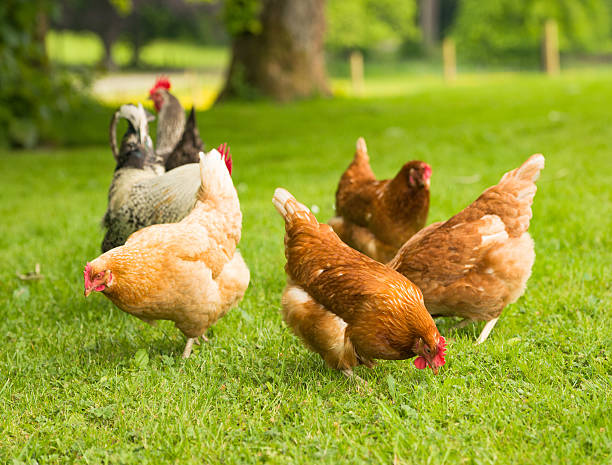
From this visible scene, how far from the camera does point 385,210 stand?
5059 millimetres

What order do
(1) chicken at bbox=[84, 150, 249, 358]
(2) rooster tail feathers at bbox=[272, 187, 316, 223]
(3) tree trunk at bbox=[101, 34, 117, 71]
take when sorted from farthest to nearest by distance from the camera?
(3) tree trunk at bbox=[101, 34, 117, 71]
(2) rooster tail feathers at bbox=[272, 187, 316, 223]
(1) chicken at bbox=[84, 150, 249, 358]

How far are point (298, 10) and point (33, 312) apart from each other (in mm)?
13644

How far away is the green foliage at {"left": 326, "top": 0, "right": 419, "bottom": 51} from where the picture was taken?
4734 cm

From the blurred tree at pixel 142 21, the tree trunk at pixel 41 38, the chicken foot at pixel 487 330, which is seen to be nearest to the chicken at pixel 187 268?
the chicken foot at pixel 487 330

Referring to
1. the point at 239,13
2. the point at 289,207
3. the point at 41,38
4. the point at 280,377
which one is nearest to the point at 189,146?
the point at 289,207

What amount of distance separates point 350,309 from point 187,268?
39.0 inches

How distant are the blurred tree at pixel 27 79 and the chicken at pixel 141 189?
625 cm

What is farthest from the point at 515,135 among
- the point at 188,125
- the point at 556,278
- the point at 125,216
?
the point at 125,216

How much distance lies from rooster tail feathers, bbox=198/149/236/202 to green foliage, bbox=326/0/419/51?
43.7 meters

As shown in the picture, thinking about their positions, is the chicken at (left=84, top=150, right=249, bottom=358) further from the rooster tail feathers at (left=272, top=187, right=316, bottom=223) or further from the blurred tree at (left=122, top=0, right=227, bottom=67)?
the blurred tree at (left=122, top=0, right=227, bottom=67)

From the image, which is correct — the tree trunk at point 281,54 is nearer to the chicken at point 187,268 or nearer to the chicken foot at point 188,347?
the chicken at point 187,268

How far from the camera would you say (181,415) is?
3.29m

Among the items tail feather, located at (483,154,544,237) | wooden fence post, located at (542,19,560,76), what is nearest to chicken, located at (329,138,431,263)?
tail feather, located at (483,154,544,237)

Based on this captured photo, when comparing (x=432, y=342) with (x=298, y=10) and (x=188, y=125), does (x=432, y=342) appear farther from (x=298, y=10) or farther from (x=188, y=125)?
(x=298, y=10)
